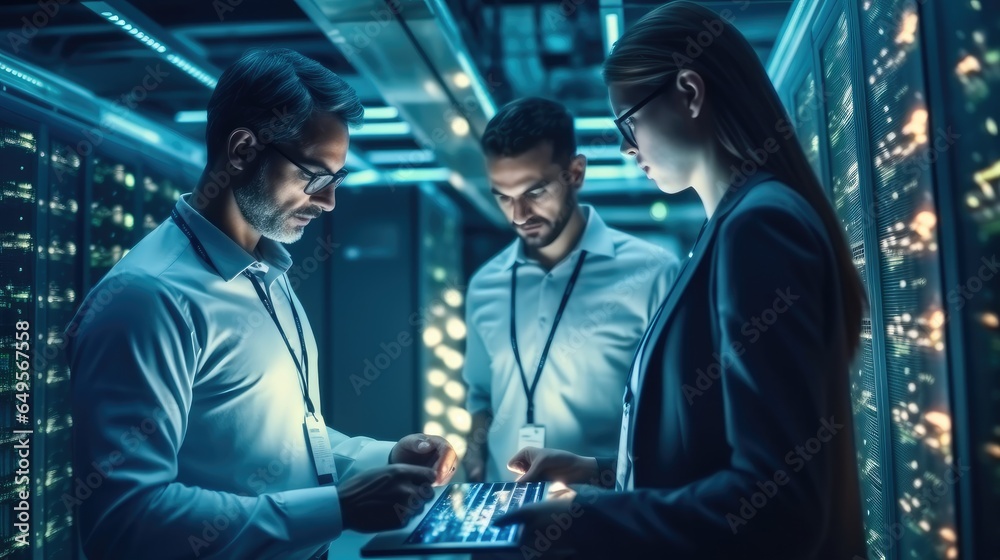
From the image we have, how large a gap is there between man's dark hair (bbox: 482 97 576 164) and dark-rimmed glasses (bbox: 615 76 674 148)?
0.97 metres

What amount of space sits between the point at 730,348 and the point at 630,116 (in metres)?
0.55

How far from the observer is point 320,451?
1.73m

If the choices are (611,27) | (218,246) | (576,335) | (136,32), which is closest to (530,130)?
(611,27)

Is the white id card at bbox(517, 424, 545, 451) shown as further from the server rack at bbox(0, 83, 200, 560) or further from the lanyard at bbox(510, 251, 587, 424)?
the server rack at bbox(0, 83, 200, 560)

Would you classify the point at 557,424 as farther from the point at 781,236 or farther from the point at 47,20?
the point at 47,20

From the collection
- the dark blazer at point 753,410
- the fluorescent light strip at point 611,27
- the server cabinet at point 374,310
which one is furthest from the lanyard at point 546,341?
the server cabinet at point 374,310

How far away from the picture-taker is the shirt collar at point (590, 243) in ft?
8.35

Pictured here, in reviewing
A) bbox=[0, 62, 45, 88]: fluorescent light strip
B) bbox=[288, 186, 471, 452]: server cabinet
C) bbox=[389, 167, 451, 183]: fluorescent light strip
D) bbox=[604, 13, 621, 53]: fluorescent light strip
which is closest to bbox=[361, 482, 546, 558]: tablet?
bbox=[604, 13, 621, 53]: fluorescent light strip

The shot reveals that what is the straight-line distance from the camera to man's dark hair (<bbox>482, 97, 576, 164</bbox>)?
2447mm

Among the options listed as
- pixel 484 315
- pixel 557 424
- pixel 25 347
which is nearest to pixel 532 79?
pixel 484 315

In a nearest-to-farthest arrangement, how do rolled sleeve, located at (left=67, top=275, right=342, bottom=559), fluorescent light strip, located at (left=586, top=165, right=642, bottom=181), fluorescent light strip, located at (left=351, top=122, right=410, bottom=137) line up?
rolled sleeve, located at (left=67, top=275, right=342, bottom=559)
fluorescent light strip, located at (left=351, top=122, right=410, bottom=137)
fluorescent light strip, located at (left=586, top=165, right=642, bottom=181)

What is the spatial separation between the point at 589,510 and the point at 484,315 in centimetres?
159

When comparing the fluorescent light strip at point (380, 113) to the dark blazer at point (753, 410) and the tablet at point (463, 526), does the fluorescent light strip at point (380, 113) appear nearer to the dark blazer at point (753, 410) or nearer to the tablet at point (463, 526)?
the tablet at point (463, 526)

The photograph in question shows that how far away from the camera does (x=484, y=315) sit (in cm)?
271
